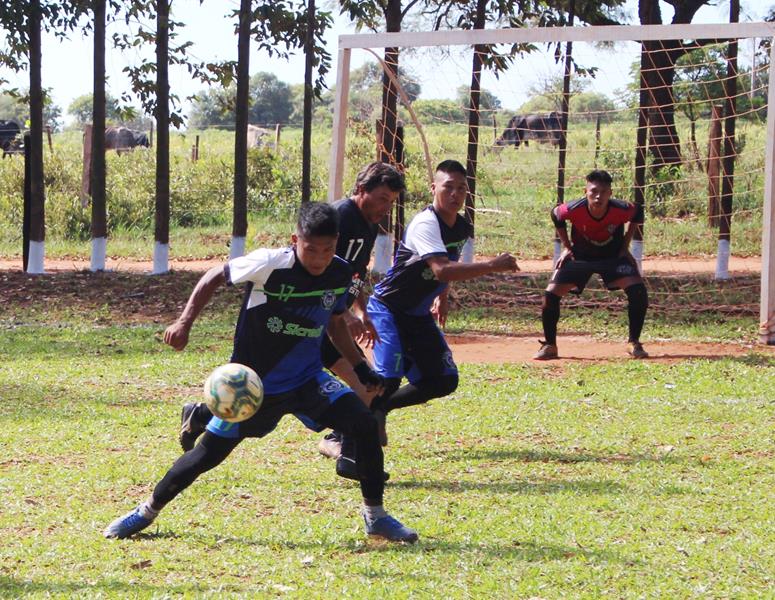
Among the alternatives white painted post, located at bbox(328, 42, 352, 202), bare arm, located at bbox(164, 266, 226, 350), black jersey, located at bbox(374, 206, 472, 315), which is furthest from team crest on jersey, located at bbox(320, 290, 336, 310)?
white painted post, located at bbox(328, 42, 352, 202)

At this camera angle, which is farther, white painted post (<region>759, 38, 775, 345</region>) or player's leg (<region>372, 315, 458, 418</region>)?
white painted post (<region>759, 38, 775, 345</region>)

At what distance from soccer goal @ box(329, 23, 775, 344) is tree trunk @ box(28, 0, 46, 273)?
4447 mm

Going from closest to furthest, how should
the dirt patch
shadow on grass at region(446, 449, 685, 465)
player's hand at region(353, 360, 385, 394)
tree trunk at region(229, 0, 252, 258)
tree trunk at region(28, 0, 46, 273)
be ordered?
player's hand at region(353, 360, 385, 394)
shadow on grass at region(446, 449, 685, 465)
tree trunk at region(229, 0, 252, 258)
tree trunk at region(28, 0, 46, 273)
the dirt patch

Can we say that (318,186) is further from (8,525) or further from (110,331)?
(8,525)

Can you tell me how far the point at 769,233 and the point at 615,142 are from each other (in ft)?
31.6

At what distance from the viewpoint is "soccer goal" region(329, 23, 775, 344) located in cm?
1238

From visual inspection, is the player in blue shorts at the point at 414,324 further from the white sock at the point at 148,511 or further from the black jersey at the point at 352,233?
the white sock at the point at 148,511

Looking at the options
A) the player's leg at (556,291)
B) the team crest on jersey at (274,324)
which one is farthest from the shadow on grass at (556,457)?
the player's leg at (556,291)

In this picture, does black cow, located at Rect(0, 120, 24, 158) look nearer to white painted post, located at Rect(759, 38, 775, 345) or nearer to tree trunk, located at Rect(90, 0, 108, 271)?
tree trunk, located at Rect(90, 0, 108, 271)

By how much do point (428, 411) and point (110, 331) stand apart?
524 cm

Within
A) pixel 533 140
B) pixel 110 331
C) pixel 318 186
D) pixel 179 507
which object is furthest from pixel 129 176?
pixel 179 507

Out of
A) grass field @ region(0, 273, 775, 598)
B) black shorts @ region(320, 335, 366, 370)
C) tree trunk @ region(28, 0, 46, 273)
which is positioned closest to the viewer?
grass field @ region(0, 273, 775, 598)

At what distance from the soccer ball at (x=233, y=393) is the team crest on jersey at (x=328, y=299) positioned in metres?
0.52

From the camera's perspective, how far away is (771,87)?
1170 centimetres
